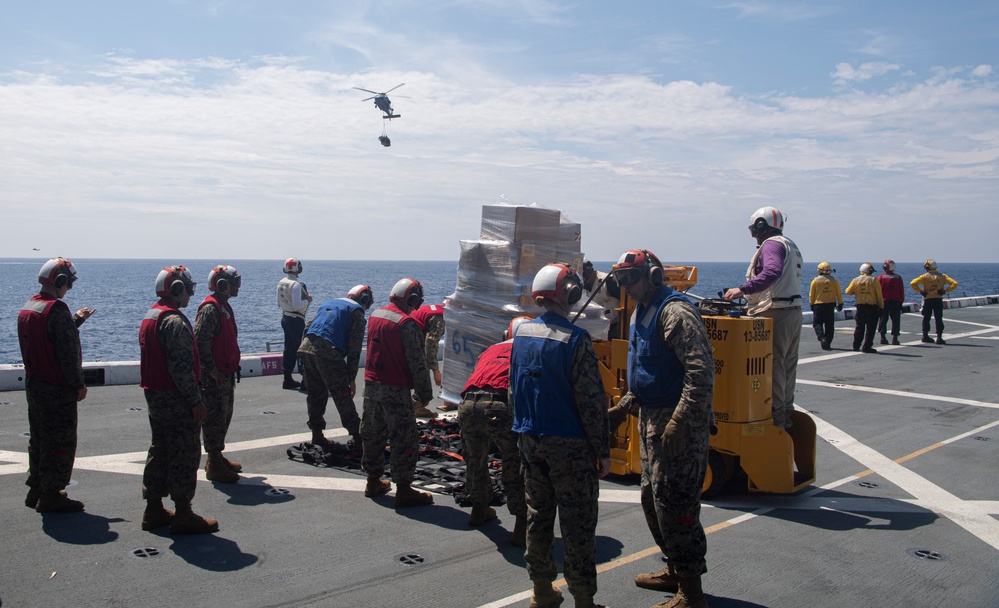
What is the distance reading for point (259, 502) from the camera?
22.4 ft

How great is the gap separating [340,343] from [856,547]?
17.1ft

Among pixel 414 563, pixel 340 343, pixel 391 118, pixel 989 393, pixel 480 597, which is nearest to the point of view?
pixel 480 597

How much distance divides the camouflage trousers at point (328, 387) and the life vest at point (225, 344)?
2.70 ft

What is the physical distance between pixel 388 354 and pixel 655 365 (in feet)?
9.70

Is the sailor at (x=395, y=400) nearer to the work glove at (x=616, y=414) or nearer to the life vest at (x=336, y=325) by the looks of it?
the life vest at (x=336, y=325)

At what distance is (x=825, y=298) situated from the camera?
56.6ft

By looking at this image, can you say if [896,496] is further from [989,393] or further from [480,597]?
[989,393]

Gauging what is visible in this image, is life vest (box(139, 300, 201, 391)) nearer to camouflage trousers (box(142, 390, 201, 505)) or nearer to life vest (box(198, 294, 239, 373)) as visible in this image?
camouflage trousers (box(142, 390, 201, 505))

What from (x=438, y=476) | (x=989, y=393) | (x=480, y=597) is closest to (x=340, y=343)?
(x=438, y=476)

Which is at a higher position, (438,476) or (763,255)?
(763,255)

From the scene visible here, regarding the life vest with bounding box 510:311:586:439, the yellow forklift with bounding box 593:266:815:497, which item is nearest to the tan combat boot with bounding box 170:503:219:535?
the life vest with bounding box 510:311:586:439

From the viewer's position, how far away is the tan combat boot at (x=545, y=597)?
4539mm

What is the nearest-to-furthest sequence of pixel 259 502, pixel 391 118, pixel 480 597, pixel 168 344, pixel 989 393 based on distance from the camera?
pixel 480 597
pixel 168 344
pixel 259 502
pixel 989 393
pixel 391 118

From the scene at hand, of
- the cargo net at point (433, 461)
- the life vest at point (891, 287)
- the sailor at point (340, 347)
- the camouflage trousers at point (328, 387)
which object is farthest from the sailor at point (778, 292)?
the life vest at point (891, 287)
